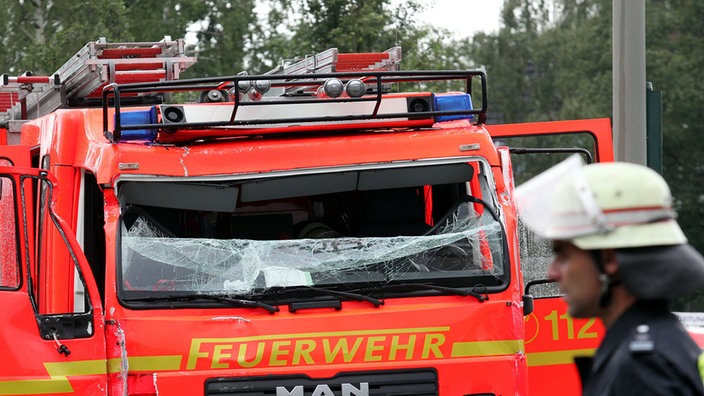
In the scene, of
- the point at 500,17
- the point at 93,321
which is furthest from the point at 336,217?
the point at 500,17

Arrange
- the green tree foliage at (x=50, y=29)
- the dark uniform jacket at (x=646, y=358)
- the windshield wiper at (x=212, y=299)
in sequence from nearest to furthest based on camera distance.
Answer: the dark uniform jacket at (x=646, y=358), the windshield wiper at (x=212, y=299), the green tree foliage at (x=50, y=29)

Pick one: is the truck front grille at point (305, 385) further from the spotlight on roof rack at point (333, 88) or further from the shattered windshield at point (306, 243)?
the spotlight on roof rack at point (333, 88)

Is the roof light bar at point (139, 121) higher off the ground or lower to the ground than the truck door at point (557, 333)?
higher

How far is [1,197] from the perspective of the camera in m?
6.51

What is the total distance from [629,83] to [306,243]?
13.6ft

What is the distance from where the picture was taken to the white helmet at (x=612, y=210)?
2.83 metres

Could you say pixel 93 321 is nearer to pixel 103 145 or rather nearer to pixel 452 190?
pixel 103 145

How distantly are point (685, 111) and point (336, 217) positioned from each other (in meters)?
37.8

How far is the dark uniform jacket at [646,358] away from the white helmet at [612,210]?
15cm

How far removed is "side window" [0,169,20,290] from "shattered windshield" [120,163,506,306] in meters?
0.53

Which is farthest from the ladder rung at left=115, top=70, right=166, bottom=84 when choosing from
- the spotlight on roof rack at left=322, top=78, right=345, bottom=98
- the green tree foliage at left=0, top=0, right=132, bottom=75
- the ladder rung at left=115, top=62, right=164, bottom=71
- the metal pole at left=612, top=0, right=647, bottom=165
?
the green tree foliage at left=0, top=0, right=132, bottom=75

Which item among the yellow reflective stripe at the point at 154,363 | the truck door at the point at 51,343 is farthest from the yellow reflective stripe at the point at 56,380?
the yellow reflective stripe at the point at 154,363

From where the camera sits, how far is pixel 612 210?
2844 millimetres

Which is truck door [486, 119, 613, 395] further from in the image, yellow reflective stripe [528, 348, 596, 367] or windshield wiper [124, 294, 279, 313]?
windshield wiper [124, 294, 279, 313]
